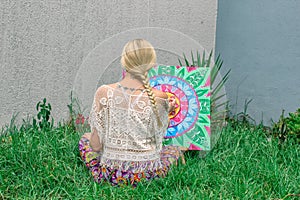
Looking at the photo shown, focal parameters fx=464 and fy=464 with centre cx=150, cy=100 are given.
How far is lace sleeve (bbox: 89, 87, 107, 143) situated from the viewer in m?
2.89

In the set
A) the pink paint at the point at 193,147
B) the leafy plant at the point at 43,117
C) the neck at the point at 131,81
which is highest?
the neck at the point at 131,81

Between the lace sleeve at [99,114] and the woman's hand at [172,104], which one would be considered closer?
the lace sleeve at [99,114]

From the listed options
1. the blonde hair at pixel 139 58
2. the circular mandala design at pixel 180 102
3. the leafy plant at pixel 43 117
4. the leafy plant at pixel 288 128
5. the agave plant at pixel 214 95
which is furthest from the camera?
the leafy plant at pixel 43 117

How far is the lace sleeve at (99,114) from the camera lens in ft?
9.48

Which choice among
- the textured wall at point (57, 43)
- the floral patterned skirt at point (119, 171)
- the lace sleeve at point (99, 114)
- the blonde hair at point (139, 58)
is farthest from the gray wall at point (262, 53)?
the lace sleeve at point (99, 114)

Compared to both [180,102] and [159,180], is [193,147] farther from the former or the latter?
[159,180]

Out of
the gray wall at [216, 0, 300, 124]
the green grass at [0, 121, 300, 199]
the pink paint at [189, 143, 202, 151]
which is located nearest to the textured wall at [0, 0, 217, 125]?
the green grass at [0, 121, 300, 199]

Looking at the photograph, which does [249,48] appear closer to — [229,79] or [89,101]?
[229,79]

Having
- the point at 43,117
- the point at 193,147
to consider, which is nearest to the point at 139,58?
the point at 193,147

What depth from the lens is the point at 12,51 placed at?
4027 millimetres

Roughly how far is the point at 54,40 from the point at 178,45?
4.97 ft

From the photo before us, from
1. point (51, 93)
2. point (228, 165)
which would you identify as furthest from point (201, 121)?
point (51, 93)

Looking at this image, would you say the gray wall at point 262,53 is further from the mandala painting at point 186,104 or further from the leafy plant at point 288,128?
the mandala painting at point 186,104

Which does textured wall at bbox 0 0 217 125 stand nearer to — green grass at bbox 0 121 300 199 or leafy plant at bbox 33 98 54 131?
leafy plant at bbox 33 98 54 131
